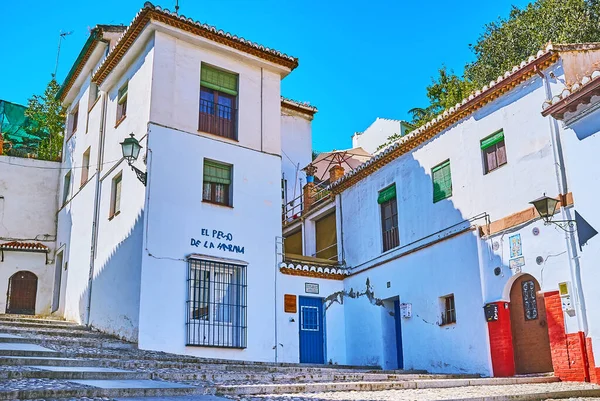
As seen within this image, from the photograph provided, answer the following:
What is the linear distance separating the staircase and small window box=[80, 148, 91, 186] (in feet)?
21.2

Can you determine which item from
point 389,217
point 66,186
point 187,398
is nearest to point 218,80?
point 389,217

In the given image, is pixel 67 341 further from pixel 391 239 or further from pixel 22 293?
pixel 22 293

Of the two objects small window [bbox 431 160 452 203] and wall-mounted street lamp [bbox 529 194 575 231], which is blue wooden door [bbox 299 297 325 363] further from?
wall-mounted street lamp [bbox 529 194 575 231]

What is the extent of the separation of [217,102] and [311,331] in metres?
6.56

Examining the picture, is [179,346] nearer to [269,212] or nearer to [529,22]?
[269,212]

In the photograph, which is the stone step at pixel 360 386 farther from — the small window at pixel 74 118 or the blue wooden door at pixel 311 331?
the small window at pixel 74 118

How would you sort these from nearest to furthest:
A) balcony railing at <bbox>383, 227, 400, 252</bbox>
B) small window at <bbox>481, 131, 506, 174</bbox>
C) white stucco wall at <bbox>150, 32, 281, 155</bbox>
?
small window at <bbox>481, 131, 506, 174</bbox> → white stucco wall at <bbox>150, 32, 281, 155</bbox> → balcony railing at <bbox>383, 227, 400, 252</bbox>

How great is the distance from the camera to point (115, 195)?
1680cm

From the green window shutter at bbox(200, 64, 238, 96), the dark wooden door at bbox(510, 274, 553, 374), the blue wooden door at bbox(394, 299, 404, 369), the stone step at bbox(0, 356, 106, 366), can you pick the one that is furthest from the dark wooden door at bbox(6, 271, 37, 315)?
the dark wooden door at bbox(510, 274, 553, 374)

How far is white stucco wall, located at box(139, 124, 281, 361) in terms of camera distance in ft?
47.2

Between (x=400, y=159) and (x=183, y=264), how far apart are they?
619 centimetres

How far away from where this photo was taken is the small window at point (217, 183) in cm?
1622

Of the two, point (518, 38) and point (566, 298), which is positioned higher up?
point (518, 38)

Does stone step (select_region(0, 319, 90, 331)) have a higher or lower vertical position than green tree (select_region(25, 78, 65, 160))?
lower
